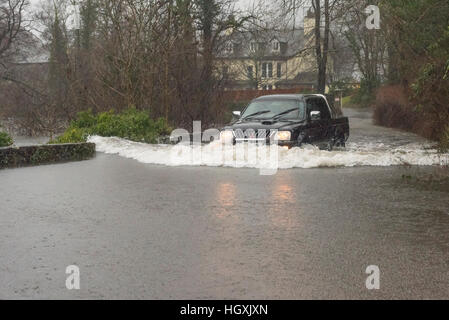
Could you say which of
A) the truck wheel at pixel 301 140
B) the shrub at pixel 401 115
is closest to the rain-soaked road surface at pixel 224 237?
the truck wheel at pixel 301 140

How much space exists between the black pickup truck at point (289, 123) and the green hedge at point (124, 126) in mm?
4855

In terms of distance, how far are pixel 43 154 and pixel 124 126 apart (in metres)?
4.53

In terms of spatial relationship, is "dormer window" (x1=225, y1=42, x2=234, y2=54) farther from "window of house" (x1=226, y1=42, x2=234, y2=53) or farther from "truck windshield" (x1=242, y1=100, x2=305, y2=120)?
"truck windshield" (x1=242, y1=100, x2=305, y2=120)

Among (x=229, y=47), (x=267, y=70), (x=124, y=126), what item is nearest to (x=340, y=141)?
(x=124, y=126)

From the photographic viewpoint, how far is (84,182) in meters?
12.5

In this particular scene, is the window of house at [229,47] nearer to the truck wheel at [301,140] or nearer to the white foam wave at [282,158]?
the white foam wave at [282,158]

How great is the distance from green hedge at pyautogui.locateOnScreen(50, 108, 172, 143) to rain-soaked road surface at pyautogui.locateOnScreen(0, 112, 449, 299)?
7.81 meters

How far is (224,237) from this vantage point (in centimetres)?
752

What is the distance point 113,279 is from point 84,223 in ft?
8.96

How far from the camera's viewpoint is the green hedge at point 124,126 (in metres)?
20.8

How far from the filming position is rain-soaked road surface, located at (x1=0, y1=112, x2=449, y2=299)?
5.63m

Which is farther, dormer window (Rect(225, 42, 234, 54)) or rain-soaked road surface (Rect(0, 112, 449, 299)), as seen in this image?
dormer window (Rect(225, 42, 234, 54))

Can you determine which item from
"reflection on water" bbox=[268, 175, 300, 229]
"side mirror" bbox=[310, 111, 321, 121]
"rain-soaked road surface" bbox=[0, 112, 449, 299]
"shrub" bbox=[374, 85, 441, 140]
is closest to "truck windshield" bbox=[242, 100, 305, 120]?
"side mirror" bbox=[310, 111, 321, 121]

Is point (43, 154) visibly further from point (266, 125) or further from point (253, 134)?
point (266, 125)
